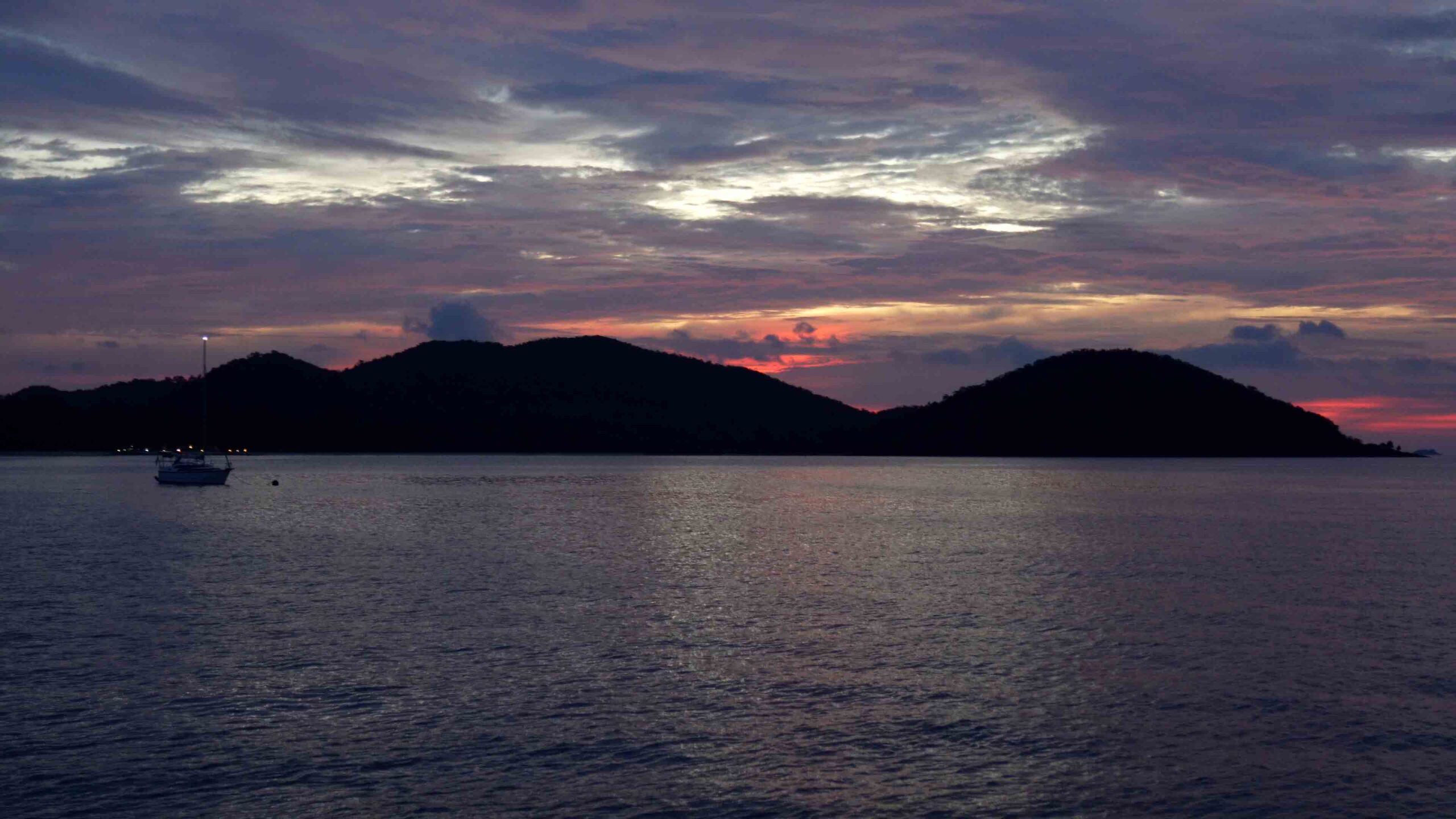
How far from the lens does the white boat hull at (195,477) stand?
14175 centimetres

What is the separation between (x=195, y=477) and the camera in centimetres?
14188

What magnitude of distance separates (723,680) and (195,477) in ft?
424

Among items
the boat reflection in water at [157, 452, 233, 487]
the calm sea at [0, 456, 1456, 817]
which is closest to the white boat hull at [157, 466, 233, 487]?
the boat reflection in water at [157, 452, 233, 487]

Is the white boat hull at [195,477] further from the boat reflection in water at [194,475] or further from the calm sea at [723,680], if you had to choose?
the calm sea at [723,680]

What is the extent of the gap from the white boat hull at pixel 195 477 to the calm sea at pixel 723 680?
77394 mm

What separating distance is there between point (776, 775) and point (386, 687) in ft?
37.0

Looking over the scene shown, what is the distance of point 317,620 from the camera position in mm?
38375

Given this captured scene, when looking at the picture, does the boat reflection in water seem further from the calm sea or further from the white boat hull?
the calm sea

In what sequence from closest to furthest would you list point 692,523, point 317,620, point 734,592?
point 317,620 < point 734,592 < point 692,523

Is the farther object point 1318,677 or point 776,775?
point 1318,677

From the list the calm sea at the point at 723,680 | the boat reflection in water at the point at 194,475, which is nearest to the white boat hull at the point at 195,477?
the boat reflection in water at the point at 194,475

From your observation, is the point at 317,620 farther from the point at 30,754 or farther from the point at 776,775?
the point at 776,775

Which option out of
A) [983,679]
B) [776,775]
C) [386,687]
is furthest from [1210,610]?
[386,687]

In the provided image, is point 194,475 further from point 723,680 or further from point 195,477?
point 723,680
